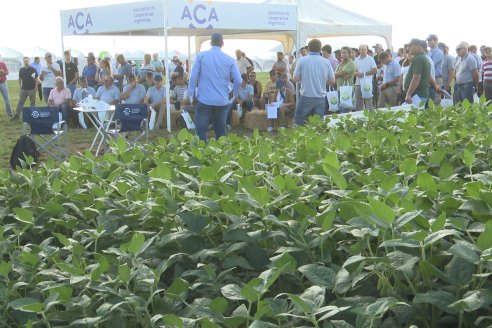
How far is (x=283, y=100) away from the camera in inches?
600

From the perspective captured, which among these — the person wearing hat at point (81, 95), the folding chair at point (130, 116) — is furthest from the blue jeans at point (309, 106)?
the person wearing hat at point (81, 95)

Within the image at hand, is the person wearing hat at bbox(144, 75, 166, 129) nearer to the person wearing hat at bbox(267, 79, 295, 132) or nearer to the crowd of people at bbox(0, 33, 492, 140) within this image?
the crowd of people at bbox(0, 33, 492, 140)

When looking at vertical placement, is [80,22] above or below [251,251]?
above

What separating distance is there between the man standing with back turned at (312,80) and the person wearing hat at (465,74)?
5545 mm

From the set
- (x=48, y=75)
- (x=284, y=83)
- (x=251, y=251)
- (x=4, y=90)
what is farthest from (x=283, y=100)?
(x=251, y=251)

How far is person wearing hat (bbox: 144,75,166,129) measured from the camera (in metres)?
15.4

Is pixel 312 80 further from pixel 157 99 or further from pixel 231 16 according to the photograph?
pixel 157 99

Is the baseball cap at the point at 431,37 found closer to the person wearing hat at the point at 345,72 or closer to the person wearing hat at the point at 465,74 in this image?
the person wearing hat at the point at 465,74

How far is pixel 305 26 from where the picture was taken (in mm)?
17297

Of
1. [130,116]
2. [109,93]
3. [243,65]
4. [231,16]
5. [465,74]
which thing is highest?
[231,16]

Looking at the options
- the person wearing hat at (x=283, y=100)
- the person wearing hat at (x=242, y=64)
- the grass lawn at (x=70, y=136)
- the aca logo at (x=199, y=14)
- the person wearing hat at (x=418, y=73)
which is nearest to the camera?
the person wearing hat at (x=418, y=73)

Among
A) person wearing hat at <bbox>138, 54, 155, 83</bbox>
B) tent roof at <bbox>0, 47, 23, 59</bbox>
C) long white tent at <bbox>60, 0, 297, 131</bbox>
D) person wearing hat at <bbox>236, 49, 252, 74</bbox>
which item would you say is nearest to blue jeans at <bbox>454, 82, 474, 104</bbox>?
long white tent at <bbox>60, 0, 297, 131</bbox>

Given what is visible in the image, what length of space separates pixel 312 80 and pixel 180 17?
4.40 m

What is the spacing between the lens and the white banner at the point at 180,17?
13.6 metres
